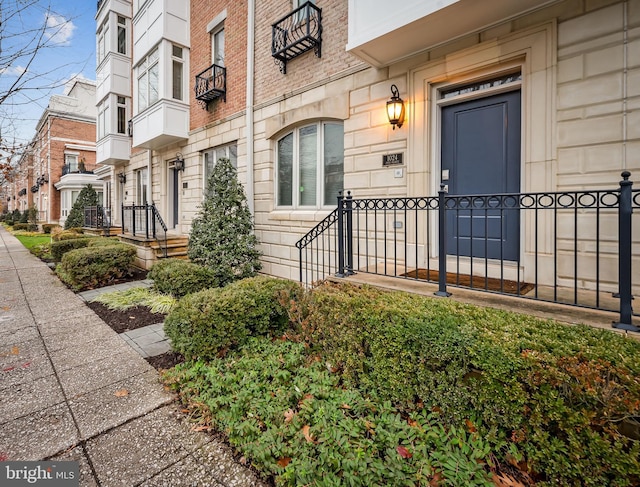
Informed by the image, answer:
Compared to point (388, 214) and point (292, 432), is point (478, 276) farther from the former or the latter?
point (292, 432)

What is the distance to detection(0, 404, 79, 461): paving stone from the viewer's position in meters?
2.38

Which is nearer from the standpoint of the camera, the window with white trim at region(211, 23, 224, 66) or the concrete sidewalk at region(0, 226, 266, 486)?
the concrete sidewalk at region(0, 226, 266, 486)

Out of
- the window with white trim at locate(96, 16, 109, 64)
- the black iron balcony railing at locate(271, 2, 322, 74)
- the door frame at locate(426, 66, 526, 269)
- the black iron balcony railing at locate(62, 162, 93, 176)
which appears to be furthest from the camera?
the black iron balcony railing at locate(62, 162, 93, 176)

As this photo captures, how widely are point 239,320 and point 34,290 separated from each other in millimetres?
6555

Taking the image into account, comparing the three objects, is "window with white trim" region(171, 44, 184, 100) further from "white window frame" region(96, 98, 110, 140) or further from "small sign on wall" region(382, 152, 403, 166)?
"small sign on wall" region(382, 152, 403, 166)

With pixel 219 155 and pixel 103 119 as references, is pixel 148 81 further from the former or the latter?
pixel 103 119

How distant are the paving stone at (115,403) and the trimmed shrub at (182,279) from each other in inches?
111

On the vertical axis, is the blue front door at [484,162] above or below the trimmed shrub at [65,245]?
above

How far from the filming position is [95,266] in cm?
750

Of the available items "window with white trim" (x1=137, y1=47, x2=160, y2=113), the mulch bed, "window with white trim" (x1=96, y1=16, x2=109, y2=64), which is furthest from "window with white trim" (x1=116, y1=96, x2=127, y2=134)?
the mulch bed

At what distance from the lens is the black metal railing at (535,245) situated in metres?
2.91

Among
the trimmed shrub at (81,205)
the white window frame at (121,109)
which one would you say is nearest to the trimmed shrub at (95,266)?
the white window frame at (121,109)

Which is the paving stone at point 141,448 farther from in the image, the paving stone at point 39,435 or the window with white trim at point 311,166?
the window with white trim at point 311,166

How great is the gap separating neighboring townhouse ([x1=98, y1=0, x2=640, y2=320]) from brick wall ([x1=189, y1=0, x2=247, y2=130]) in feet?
0.20
